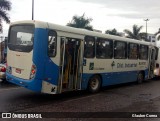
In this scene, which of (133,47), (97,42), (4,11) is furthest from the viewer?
(4,11)

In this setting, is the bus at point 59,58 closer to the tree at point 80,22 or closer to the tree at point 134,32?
the tree at point 80,22

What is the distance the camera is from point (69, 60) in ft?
36.0

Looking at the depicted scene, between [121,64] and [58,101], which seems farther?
[121,64]

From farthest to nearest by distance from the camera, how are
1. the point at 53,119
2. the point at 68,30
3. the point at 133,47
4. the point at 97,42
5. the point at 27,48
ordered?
1. the point at 133,47
2. the point at 97,42
3. the point at 68,30
4. the point at 27,48
5. the point at 53,119

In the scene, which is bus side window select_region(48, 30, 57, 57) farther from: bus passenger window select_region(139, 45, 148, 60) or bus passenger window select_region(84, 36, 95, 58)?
bus passenger window select_region(139, 45, 148, 60)

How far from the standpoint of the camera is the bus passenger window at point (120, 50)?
1403 cm

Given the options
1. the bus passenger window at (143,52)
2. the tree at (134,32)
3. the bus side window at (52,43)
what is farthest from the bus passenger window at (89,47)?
the tree at (134,32)

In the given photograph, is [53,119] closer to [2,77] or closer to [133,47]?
[2,77]

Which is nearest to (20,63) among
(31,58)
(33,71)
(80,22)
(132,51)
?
(31,58)

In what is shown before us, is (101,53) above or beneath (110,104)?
above

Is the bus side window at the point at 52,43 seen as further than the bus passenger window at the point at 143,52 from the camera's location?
No

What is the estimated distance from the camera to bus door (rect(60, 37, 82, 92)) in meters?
10.5

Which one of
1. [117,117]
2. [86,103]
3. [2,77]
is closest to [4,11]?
[2,77]

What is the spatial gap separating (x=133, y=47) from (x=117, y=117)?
803 centimetres
